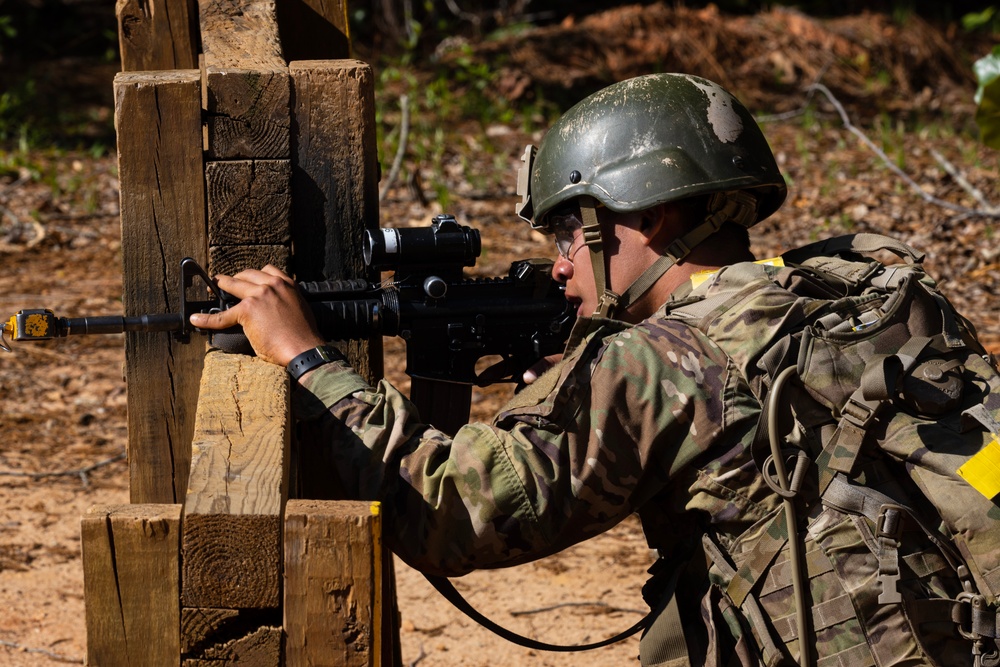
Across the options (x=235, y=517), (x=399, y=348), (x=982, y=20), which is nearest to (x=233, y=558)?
(x=235, y=517)

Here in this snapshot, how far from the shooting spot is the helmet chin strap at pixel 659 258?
2543 millimetres

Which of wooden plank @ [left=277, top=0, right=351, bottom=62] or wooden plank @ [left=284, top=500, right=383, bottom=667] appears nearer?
wooden plank @ [left=284, top=500, right=383, bottom=667]

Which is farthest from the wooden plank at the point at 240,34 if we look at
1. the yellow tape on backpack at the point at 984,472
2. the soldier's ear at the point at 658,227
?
the yellow tape on backpack at the point at 984,472

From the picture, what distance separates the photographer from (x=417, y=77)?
1125 centimetres

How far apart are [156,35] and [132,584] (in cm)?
158

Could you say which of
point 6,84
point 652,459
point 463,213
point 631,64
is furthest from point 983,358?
point 6,84

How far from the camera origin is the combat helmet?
2521mm

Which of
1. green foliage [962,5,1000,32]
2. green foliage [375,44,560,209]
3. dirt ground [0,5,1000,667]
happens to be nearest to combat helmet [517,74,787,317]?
dirt ground [0,5,1000,667]

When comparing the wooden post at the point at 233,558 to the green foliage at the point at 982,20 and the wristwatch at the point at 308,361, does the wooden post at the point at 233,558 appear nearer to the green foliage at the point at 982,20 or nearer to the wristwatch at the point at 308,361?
the wristwatch at the point at 308,361

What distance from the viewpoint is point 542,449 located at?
2172 mm

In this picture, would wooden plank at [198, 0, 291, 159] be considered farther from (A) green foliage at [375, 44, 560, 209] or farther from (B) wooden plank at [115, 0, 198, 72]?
(A) green foliage at [375, 44, 560, 209]

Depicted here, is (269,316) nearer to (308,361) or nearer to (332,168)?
(308,361)

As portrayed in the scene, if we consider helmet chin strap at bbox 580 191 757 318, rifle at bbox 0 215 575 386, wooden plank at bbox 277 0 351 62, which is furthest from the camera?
wooden plank at bbox 277 0 351 62

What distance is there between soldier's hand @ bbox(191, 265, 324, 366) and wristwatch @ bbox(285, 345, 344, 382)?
0.01 metres
